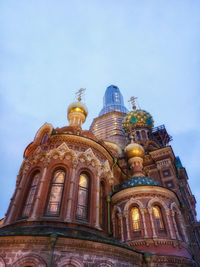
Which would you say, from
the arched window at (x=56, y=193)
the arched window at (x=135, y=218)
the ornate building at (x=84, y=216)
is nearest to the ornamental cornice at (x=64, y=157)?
the ornate building at (x=84, y=216)

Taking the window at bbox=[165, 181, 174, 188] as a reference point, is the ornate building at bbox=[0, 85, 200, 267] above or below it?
below

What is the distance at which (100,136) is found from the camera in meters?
37.4

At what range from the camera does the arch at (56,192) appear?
11.2m

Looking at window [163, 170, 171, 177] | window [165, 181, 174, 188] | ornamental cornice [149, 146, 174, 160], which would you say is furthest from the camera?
ornamental cornice [149, 146, 174, 160]

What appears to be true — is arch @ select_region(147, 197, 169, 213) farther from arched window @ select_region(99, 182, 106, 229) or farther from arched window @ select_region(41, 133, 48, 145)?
arched window @ select_region(41, 133, 48, 145)

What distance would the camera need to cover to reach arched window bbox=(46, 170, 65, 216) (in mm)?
11176

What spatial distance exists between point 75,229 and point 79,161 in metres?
4.00

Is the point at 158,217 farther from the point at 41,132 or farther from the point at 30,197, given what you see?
the point at 41,132

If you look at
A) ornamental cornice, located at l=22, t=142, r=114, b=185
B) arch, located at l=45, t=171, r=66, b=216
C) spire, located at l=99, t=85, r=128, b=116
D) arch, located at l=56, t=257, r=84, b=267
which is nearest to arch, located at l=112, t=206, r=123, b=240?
ornamental cornice, located at l=22, t=142, r=114, b=185

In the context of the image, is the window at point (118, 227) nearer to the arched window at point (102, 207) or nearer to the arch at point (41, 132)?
the arched window at point (102, 207)

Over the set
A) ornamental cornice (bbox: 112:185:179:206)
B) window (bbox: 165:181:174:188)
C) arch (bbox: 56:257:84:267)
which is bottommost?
arch (bbox: 56:257:84:267)

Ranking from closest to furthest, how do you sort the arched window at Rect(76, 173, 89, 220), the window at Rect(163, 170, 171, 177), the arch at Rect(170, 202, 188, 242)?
the arched window at Rect(76, 173, 89, 220)
the arch at Rect(170, 202, 188, 242)
the window at Rect(163, 170, 171, 177)

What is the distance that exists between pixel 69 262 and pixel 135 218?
18.5 ft

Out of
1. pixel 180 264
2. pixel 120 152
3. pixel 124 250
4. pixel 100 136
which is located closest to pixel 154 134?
pixel 120 152
